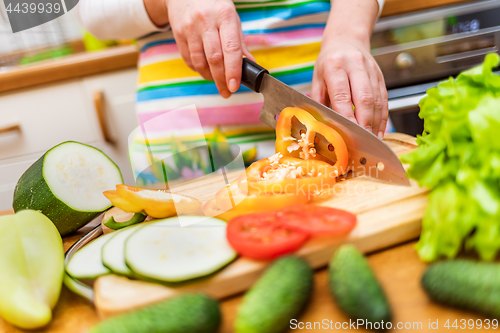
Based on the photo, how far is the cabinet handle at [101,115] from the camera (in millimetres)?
1818

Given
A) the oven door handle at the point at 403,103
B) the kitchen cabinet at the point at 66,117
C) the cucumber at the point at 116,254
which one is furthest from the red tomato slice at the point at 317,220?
the kitchen cabinet at the point at 66,117

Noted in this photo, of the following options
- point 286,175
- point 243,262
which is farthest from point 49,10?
point 243,262

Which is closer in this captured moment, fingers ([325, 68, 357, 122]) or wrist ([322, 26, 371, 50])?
fingers ([325, 68, 357, 122])

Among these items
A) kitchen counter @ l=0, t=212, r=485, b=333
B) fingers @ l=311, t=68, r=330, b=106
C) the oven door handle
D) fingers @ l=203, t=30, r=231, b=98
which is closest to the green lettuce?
kitchen counter @ l=0, t=212, r=485, b=333

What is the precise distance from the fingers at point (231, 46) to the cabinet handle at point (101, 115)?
1.11 meters

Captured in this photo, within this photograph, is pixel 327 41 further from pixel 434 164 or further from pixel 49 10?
pixel 49 10

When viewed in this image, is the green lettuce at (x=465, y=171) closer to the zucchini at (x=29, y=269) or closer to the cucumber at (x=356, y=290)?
the cucumber at (x=356, y=290)

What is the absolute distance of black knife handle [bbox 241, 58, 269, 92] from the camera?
96 centimetres

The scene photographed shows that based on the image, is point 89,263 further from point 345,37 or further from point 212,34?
point 345,37

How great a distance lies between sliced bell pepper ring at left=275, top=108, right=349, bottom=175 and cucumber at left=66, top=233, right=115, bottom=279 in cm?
49

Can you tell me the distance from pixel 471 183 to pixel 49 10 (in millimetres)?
2617

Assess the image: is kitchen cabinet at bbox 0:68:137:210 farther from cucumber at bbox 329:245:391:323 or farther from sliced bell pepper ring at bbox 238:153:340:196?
cucumber at bbox 329:245:391:323

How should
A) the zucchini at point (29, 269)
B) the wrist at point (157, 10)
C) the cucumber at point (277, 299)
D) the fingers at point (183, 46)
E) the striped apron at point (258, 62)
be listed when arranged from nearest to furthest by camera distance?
the cucumber at point (277, 299) < the zucchini at point (29, 269) < the fingers at point (183, 46) < the wrist at point (157, 10) < the striped apron at point (258, 62)

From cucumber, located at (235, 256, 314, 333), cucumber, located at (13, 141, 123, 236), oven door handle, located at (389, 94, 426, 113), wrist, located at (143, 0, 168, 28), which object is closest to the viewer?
cucumber, located at (235, 256, 314, 333)
